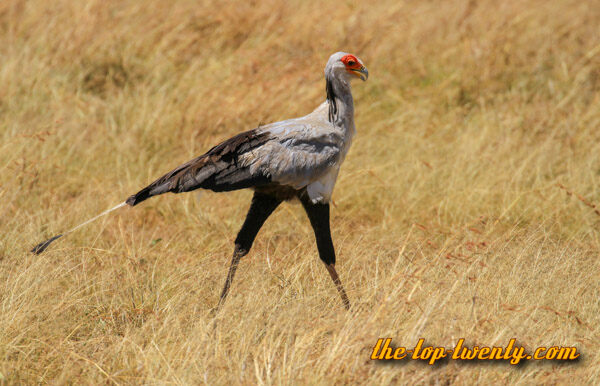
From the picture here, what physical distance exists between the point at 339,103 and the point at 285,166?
1.96 feet

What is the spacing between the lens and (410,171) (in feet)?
19.0

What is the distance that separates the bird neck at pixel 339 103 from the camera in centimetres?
411

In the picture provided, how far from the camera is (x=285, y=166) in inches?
151

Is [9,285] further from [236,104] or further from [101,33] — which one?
[101,33]


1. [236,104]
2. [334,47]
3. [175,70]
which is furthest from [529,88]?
[175,70]

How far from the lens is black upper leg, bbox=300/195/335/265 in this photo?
4.00 metres

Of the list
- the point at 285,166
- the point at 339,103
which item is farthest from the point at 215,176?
the point at 339,103

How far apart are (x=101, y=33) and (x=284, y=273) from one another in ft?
15.2

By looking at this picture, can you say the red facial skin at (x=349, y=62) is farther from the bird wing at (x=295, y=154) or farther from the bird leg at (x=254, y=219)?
the bird leg at (x=254, y=219)

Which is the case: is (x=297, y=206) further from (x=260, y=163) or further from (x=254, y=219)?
(x=260, y=163)

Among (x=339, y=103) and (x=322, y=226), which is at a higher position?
(x=339, y=103)

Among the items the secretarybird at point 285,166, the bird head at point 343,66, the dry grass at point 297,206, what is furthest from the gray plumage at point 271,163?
the dry grass at point 297,206

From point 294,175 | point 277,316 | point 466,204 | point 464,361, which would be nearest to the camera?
A: point 464,361

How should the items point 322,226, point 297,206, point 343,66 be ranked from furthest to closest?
point 297,206 → point 343,66 → point 322,226
